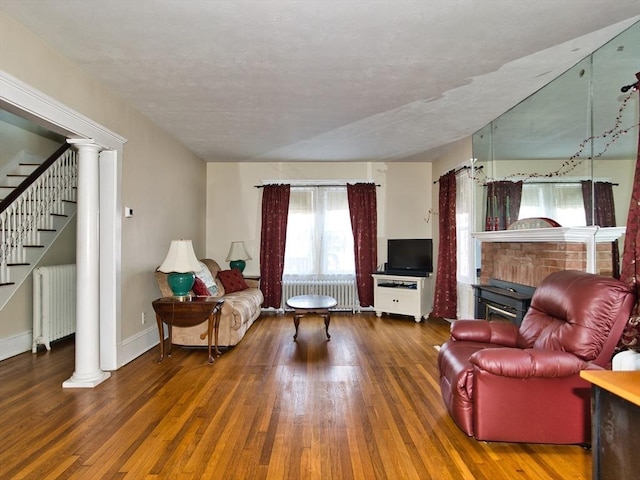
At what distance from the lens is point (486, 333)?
2.76 metres

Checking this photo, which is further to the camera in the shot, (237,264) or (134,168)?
(237,264)

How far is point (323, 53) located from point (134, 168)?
7.75ft

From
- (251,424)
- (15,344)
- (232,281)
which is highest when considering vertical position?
(232,281)

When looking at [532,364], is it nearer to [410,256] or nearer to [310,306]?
[310,306]

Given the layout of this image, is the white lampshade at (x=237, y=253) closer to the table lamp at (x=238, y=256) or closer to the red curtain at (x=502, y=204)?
the table lamp at (x=238, y=256)

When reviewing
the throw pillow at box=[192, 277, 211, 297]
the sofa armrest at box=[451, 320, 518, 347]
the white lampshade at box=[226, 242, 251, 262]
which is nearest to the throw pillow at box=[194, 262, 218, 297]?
the throw pillow at box=[192, 277, 211, 297]

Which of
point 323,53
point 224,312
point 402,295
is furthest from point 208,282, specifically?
point 323,53

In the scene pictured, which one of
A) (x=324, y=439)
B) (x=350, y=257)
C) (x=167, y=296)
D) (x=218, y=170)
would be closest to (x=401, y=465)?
(x=324, y=439)

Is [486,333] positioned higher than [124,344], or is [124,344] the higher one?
[486,333]

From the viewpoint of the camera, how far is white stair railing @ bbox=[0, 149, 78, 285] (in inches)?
145

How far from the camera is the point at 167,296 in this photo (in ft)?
13.0

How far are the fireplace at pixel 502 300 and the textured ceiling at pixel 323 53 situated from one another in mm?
1849

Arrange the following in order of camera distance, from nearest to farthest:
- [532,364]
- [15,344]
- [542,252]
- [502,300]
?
[532,364] < [542,252] < [502,300] < [15,344]

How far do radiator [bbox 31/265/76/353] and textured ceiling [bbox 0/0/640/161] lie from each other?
6.91ft
